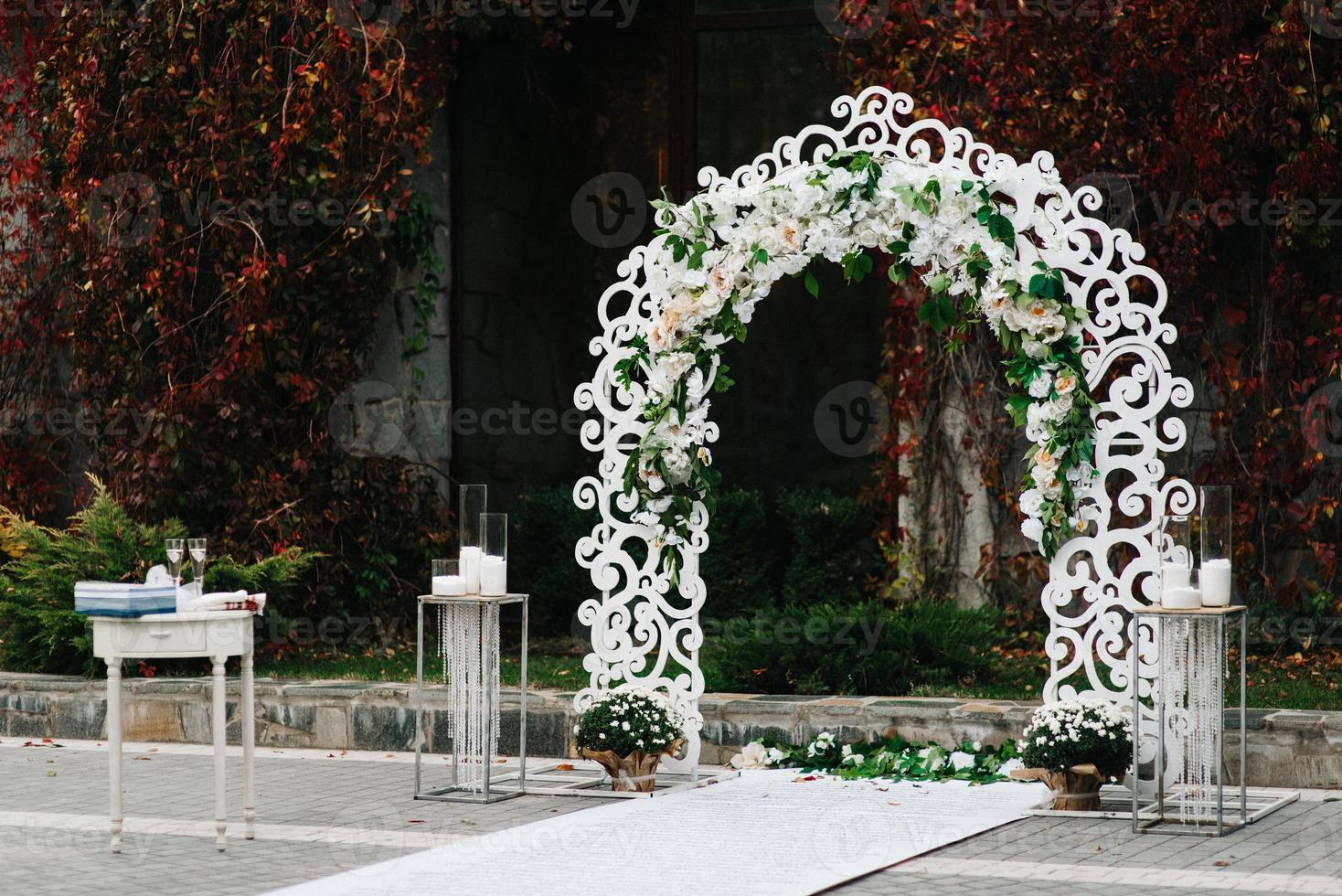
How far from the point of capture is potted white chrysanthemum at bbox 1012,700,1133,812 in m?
6.79

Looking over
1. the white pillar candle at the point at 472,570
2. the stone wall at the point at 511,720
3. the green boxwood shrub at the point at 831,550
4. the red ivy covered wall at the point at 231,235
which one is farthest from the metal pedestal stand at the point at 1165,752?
the red ivy covered wall at the point at 231,235

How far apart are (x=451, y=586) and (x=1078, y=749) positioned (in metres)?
2.53

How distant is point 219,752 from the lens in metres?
6.31

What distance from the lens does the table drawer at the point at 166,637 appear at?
6.05m

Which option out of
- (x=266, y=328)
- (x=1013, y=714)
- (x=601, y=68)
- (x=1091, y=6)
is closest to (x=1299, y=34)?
(x=1091, y=6)

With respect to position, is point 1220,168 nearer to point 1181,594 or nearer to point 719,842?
point 1181,594

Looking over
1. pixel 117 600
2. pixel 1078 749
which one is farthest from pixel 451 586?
pixel 1078 749

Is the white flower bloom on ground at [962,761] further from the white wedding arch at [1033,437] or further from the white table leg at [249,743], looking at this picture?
the white table leg at [249,743]

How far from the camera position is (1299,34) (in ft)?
29.7

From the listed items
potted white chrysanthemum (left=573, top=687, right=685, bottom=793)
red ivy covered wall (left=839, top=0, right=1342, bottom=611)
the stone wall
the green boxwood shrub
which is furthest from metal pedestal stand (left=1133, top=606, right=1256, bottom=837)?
the green boxwood shrub

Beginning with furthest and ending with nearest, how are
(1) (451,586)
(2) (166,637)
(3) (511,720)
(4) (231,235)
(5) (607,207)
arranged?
(5) (607,207) → (4) (231,235) → (3) (511,720) → (1) (451,586) → (2) (166,637)

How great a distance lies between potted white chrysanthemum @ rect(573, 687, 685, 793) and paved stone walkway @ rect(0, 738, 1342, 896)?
0.23 m

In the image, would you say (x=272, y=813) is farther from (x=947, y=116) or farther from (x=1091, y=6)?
(x=1091, y=6)

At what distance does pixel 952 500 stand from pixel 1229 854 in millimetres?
4433
